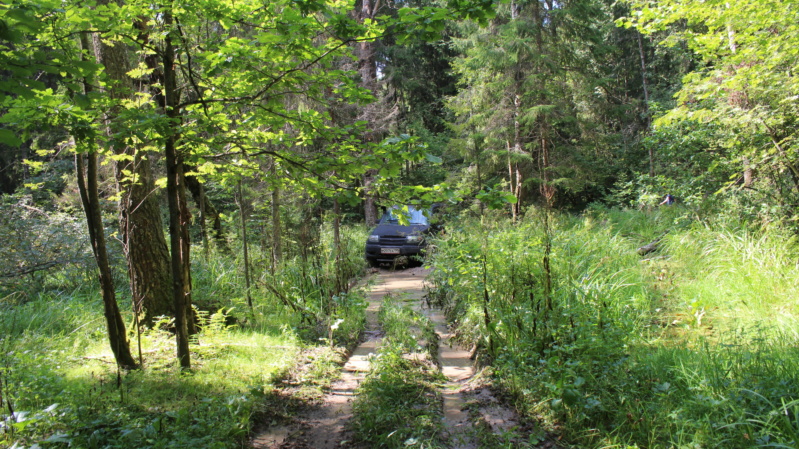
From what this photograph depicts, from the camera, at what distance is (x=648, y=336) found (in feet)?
12.8

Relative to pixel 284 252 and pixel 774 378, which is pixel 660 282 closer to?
pixel 774 378

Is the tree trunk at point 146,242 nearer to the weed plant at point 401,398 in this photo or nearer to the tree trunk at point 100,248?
the tree trunk at point 100,248

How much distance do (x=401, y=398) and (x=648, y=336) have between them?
7.81 feet

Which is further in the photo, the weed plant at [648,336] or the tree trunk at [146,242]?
the tree trunk at [146,242]

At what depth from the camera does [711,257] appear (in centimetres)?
557

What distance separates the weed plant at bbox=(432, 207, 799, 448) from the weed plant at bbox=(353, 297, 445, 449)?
0.67 meters

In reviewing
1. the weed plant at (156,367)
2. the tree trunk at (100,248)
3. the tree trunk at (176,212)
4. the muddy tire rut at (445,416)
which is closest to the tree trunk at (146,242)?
the weed plant at (156,367)

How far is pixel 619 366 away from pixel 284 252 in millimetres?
7282

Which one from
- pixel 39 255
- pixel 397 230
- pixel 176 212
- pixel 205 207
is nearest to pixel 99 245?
pixel 176 212

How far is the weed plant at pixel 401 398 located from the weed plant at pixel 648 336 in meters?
0.67

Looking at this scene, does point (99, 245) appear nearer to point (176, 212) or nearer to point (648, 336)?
point (176, 212)

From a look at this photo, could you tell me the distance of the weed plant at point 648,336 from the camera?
244 centimetres

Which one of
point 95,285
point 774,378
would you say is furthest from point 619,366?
point 95,285

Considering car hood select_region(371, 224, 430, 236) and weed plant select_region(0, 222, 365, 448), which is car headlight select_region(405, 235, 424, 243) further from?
weed plant select_region(0, 222, 365, 448)
